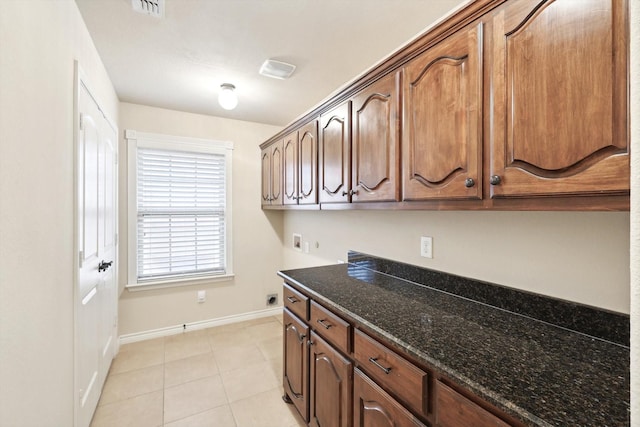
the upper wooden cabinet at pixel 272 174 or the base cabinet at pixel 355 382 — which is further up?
the upper wooden cabinet at pixel 272 174

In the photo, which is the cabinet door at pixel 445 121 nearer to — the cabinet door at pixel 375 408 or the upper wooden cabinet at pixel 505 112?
the upper wooden cabinet at pixel 505 112

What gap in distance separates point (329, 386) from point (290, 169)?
189 cm

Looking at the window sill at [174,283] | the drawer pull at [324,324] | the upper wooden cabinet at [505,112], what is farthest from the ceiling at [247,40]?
the window sill at [174,283]

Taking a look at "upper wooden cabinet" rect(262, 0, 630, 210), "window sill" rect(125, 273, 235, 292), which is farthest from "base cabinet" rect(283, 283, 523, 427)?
"window sill" rect(125, 273, 235, 292)

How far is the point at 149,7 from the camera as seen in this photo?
162 cm

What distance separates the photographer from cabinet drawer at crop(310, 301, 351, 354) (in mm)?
1441

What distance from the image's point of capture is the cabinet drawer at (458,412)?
33.4 inches

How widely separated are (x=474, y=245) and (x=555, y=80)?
0.88 meters

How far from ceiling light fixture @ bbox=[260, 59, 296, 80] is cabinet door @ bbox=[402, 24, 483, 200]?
1.08 m

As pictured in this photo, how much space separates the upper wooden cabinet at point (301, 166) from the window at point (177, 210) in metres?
1.02

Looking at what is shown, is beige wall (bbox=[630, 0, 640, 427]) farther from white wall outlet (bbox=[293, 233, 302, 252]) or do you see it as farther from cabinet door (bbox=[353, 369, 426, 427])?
white wall outlet (bbox=[293, 233, 302, 252])

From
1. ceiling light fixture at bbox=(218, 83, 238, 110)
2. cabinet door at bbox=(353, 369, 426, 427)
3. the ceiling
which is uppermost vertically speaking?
the ceiling

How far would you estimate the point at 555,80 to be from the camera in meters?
0.96

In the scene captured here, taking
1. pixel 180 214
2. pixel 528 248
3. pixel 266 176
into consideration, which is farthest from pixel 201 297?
pixel 528 248
